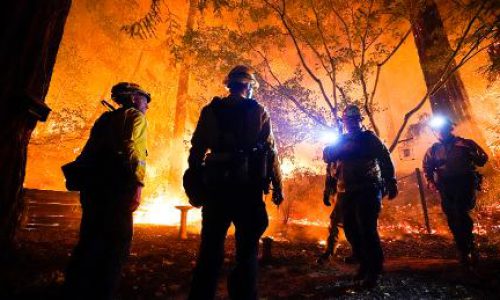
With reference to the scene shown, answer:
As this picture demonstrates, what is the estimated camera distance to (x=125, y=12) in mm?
21062

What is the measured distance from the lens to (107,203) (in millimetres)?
2930

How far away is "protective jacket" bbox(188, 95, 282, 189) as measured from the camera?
110 inches

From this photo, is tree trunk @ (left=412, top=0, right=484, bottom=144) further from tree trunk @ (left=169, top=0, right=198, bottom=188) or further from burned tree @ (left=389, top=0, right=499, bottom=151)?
tree trunk @ (left=169, top=0, right=198, bottom=188)

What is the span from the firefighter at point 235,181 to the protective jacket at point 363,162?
174 centimetres

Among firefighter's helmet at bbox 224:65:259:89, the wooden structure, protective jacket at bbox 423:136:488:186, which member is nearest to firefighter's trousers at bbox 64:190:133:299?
firefighter's helmet at bbox 224:65:259:89

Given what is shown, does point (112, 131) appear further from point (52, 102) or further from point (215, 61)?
point (52, 102)

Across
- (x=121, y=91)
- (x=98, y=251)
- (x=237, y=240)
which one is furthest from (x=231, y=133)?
(x=98, y=251)

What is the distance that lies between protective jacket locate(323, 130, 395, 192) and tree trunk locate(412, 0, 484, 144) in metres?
7.36

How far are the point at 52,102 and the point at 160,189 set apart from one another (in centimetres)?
935

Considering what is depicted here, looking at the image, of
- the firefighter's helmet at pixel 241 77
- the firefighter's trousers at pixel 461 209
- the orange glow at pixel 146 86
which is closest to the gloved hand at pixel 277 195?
the firefighter's helmet at pixel 241 77

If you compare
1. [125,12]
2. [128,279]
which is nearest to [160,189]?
[125,12]

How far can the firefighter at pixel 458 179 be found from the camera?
4.85 meters

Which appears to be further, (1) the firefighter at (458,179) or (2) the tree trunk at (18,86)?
(1) the firefighter at (458,179)

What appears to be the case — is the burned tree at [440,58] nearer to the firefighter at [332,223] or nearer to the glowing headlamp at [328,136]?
the glowing headlamp at [328,136]
